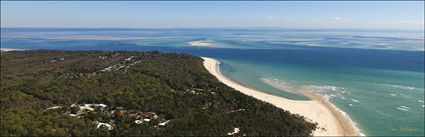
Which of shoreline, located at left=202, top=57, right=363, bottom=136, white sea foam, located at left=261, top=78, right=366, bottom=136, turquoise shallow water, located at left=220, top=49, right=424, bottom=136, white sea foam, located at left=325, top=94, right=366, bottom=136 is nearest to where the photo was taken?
white sea foam, located at left=325, top=94, right=366, bottom=136

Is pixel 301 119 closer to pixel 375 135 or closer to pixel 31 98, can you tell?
pixel 375 135

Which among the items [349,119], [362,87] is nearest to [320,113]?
[349,119]

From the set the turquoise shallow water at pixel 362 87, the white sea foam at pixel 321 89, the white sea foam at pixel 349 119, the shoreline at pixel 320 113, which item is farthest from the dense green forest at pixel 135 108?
the white sea foam at pixel 321 89

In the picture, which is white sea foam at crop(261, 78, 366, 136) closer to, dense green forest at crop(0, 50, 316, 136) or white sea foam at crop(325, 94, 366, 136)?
white sea foam at crop(325, 94, 366, 136)

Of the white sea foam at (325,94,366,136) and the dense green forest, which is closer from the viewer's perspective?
the dense green forest

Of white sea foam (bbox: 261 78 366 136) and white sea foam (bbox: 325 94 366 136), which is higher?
white sea foam (bbox: 261 78 366 136)

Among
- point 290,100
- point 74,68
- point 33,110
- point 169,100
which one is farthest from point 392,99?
point 74,68

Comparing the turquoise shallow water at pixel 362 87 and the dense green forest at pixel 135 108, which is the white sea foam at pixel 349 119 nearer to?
the turquoise shallow water at pixel 362 87

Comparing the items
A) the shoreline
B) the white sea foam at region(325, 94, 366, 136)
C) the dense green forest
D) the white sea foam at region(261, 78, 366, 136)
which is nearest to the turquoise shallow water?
the white sea foam at region(261, 78, 366, 136)
